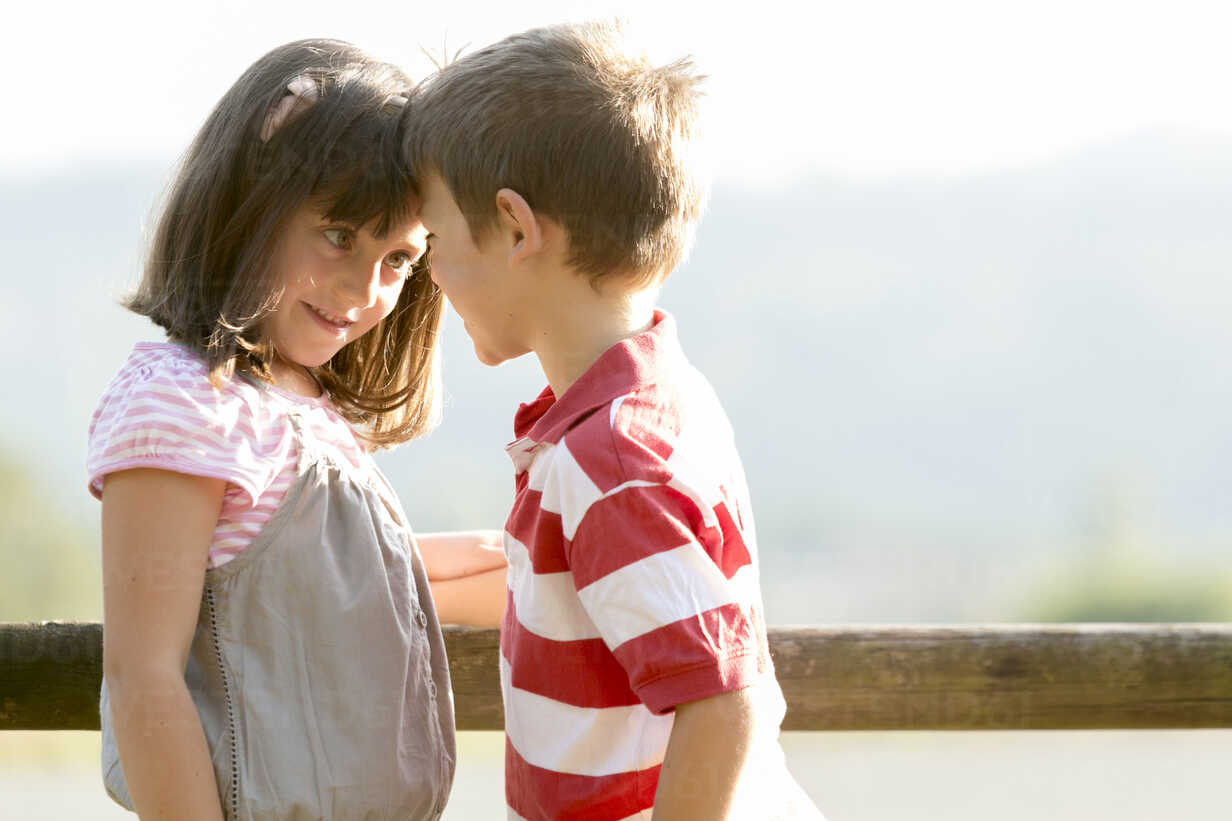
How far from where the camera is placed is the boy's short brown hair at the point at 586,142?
1.06m

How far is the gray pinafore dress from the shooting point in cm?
111

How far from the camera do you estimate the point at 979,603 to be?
10586 mm

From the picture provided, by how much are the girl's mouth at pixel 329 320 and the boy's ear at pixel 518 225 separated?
280 mm

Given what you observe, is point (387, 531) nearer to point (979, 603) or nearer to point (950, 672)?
point (950, 672)

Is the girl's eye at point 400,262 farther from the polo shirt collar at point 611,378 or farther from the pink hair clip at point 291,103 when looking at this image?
the polo shirt collar at point 611,378

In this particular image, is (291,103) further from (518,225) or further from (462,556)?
(462,556)

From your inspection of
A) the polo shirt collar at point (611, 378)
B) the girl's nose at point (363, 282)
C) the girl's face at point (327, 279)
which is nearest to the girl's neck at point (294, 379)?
the girl's face at point (327, 279)

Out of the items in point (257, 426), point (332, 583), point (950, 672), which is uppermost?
point (257, 426)

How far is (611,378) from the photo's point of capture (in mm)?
1016

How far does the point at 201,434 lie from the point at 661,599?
472 mm

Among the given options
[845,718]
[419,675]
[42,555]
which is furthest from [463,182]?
[42,555]

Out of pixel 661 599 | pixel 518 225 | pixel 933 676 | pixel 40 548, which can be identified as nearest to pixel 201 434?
pixel 518 225

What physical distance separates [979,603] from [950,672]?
31.7 feet

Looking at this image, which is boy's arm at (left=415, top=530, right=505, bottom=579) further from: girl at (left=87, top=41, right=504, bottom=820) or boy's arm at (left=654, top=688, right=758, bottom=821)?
boy's arm at (left=654, top=688, right=758, bottom=821)
